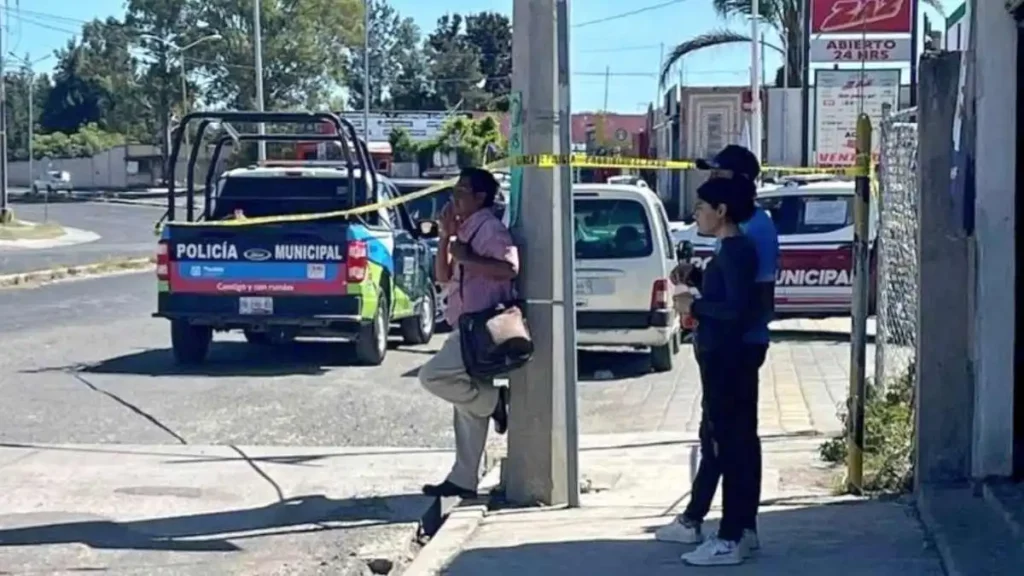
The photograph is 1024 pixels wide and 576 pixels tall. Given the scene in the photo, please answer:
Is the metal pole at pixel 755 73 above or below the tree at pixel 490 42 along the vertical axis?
below

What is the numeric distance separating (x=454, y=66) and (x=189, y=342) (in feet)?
319

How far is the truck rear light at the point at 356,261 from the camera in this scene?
14961 mm

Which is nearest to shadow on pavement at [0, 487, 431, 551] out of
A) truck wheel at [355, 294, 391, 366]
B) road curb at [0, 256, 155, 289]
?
truck wheel at [355, 294, 391, 366]

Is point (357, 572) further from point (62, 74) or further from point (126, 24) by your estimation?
point (62, 74)

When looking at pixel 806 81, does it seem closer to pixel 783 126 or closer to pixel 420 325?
pixel 783 126

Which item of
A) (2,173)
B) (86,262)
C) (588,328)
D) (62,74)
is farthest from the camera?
(62,74)

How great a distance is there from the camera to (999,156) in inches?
312

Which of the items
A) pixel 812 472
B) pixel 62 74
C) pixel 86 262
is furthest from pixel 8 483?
pixel 62 74

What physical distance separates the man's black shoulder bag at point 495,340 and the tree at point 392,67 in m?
97.9

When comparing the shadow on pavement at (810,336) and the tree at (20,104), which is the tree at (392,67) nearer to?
the tree at (20,104)

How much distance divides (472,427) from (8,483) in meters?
2.74

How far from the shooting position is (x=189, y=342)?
→ 15.7m

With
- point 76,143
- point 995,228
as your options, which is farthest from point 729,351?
point 76,143

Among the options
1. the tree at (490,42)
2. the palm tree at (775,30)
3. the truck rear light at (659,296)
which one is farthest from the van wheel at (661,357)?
the tree at (490,42)
